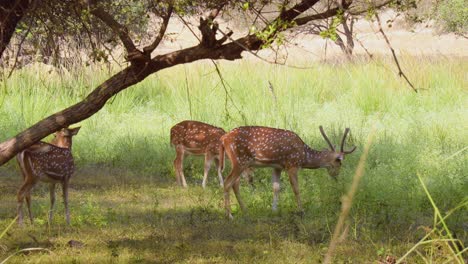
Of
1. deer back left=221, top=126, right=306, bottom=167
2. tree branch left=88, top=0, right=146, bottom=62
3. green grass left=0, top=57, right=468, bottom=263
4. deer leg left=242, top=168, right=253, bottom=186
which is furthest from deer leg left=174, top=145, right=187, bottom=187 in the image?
tree branch left=88, top=0, right=146, bottom=62

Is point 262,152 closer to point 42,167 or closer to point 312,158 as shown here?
point 312,158

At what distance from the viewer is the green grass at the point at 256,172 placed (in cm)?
795

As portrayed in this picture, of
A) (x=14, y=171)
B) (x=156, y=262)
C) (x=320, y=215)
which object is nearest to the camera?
(x=156, y=262)

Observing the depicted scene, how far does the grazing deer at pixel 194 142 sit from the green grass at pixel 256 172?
30cm

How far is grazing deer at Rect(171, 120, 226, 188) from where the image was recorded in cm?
1125

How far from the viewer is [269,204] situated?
382 inches

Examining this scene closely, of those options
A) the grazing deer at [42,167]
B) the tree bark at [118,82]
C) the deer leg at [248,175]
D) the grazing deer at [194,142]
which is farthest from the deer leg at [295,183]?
the tree bark at [118,82]

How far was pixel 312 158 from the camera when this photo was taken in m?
9.98

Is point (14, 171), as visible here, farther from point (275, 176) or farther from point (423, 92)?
point (423, 92)

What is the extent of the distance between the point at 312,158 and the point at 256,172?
212cm

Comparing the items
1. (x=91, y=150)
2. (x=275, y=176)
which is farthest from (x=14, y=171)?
(x=275, y=176)

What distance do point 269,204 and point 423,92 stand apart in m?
8.38

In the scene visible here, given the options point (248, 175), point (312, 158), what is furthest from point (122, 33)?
point (248, 175)

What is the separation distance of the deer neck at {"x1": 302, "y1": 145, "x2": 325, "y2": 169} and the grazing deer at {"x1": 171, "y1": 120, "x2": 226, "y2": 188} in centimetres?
147
